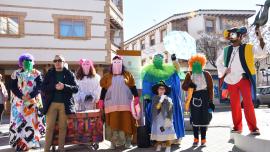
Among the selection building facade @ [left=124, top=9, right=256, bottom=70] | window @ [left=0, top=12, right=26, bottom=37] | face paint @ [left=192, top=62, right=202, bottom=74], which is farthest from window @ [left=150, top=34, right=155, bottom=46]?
face paint @ [left=192, top=62, right=202, bottom=74]

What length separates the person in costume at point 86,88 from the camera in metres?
7.79

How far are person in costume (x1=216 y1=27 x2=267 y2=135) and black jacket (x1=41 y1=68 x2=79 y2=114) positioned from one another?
289cm

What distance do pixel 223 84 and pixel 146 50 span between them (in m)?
31.7

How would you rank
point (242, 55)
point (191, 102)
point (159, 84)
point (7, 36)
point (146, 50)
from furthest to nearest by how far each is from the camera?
1. point (146, 50)
2. point (7, 36)
3. point (191, 102)
4. point (159, 84)
5. point (242, 55)

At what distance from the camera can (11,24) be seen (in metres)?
19.4

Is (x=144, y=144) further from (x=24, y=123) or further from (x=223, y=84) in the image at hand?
(x=24, y=123)

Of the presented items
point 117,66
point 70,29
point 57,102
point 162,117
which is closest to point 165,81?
point 162,117

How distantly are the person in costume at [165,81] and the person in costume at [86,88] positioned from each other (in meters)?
1.19

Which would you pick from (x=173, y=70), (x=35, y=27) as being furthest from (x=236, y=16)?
(x=173, y=70)

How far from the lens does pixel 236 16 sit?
33594mm

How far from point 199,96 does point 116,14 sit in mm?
16843

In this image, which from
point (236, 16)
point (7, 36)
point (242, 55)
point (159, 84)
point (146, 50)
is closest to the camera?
point (242, 55)

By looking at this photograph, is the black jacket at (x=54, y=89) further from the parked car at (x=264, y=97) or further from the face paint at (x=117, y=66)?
the parked car at (x=264, y=97)

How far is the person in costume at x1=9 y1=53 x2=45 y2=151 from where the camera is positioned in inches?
285
